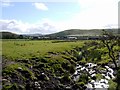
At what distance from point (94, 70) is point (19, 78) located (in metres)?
17.9

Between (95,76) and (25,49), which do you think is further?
(25,49)

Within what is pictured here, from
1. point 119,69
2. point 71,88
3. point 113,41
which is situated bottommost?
point 71,88

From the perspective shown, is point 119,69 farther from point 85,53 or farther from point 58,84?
point 85,53

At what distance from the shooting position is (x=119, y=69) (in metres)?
32.3

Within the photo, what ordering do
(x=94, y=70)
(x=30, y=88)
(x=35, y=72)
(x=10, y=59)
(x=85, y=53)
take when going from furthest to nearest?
(x=85, y=53) < (x=94, y=70) < (x=10, y=59) < (x=35, y=72) < (x=30, y=88)

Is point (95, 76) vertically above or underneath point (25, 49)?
underneath

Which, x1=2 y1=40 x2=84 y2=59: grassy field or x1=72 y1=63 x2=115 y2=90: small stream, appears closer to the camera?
x1=72 y1=63 x2=115 y2=90: small stream

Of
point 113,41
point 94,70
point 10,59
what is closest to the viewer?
point 113,41

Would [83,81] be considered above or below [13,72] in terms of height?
below

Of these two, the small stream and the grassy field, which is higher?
the grassy field

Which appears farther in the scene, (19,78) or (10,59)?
(10,59)

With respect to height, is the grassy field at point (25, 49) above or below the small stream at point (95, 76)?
above

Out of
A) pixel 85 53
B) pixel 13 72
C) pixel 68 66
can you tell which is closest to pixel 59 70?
pixel 68 66

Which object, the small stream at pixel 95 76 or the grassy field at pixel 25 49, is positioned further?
the grassy field at pixel 25 49
